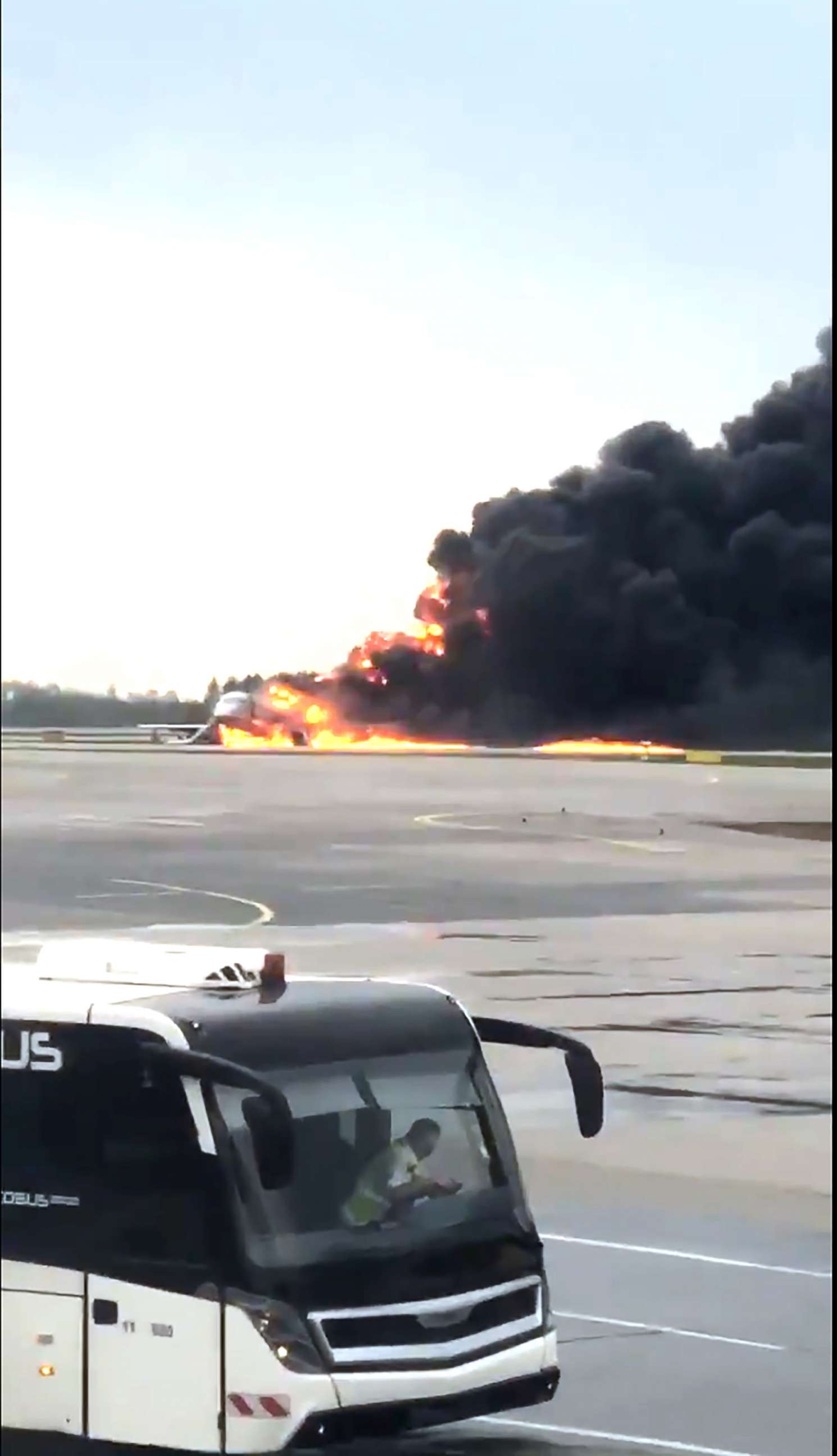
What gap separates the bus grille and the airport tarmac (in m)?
0.90

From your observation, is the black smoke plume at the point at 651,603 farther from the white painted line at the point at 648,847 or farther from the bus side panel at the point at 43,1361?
the bus side panel at the point at 43,1361

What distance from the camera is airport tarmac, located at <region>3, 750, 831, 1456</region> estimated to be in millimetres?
6805

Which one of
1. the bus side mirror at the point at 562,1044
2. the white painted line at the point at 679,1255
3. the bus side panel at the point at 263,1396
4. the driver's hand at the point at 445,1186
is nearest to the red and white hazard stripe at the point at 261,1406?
the bus side panel at the point at 263,1396

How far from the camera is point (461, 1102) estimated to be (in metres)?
5.79

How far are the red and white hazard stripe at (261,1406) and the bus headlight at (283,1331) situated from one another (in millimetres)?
84

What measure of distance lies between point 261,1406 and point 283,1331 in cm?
18

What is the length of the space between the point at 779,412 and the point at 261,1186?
3.47m

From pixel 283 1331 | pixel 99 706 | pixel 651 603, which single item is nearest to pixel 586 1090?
pixel 283 1331

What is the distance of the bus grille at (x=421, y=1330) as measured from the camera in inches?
211

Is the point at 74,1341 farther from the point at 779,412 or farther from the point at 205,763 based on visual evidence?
the point at 779,412

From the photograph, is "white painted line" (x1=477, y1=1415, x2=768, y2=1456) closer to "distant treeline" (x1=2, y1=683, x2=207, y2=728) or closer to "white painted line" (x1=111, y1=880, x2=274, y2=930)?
"white painted line" (x1=111, y1=880, x2=274, y2=930)

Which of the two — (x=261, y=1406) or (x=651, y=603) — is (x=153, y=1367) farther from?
(x=651, y=603)

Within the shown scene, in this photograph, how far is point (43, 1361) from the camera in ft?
18.3

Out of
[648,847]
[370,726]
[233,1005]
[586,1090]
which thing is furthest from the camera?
[648,847]
